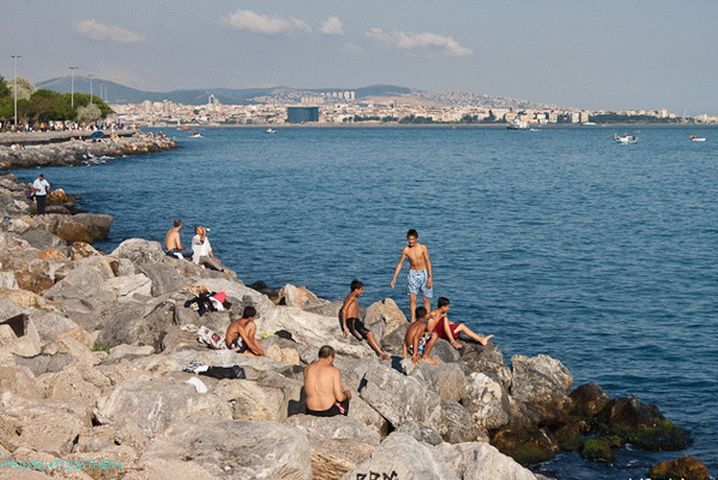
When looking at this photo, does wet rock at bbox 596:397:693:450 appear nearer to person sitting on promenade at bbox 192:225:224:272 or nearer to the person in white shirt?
person sitting on promenade at bbox 192:225:224:272

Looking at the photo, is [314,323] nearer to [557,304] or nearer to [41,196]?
[557,304]

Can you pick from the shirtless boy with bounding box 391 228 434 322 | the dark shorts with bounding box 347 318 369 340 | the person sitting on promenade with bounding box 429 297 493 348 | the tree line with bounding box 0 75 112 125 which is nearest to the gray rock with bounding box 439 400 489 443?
the person sitting on promenade with bounding box 429 297 493 348

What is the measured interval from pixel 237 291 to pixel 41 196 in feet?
70.8

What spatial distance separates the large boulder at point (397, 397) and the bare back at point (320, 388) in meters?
1.32

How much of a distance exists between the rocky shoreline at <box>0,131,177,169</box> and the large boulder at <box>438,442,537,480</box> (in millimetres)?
60853

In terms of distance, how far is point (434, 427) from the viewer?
42.0 ft

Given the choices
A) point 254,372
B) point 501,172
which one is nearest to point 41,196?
point 254,372

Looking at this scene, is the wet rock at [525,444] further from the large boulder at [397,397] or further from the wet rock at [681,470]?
the wet rock at [681,470]

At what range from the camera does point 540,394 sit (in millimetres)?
15359

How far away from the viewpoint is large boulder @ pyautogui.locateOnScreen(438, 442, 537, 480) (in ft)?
32.4

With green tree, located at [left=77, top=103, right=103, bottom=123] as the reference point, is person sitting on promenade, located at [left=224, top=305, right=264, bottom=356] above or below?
below

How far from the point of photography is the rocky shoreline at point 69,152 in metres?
69.4

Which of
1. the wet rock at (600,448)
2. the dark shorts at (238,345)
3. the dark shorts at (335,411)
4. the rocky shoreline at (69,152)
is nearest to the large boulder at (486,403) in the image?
the wet rock at (600,448)

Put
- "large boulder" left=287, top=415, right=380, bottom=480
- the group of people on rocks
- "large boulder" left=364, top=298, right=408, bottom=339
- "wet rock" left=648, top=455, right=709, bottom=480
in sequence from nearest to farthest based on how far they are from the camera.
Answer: "large boulder" left=287, top=415, right=380, bottom=480 < the group of people on rocks < "wet rock" left=648, top=455, right=709, bottom=480 < "large boulder" left=364, top=298, right=408, bottom=339
